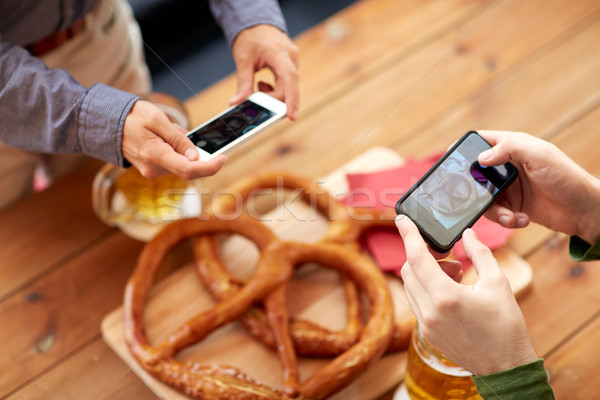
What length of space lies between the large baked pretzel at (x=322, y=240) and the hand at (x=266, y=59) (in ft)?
0.47

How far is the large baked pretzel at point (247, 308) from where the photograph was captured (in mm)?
728

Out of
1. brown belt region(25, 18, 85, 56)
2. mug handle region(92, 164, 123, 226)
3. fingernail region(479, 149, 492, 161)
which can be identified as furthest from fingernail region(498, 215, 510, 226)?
brown belt region(25, 18, 85, 56)

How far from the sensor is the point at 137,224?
3.11ft

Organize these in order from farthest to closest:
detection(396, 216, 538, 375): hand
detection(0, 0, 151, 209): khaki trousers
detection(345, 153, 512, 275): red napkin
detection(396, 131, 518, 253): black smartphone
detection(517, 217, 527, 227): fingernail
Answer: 1. detection(0, 0, 151, 209): khaki trousers
2. detection(345, 153, 512, 275): red napkin
3. detection(517, 217, 527, 227): fingernail
4. detection(396, 131, 518, 253): black smartphone
5. detection(396, 216, 538, 375): hand

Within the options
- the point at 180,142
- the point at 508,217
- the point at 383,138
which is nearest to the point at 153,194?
the point at 180,142

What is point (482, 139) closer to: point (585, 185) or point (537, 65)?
point (585, 185)

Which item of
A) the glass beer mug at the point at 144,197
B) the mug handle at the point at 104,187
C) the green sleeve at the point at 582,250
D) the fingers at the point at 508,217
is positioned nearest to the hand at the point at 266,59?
the glass beer mug at the point at 144,197

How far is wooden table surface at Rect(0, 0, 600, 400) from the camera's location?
809 mm

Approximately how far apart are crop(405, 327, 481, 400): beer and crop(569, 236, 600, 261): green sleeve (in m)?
0.23

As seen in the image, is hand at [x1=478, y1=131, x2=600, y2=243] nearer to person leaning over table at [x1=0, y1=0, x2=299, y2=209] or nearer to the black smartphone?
the black smartphone

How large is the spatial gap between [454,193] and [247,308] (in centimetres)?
31

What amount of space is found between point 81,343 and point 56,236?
0.65ft

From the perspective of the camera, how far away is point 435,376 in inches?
26.5

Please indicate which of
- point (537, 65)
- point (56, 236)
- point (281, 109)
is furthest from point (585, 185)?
point (56, 236)
